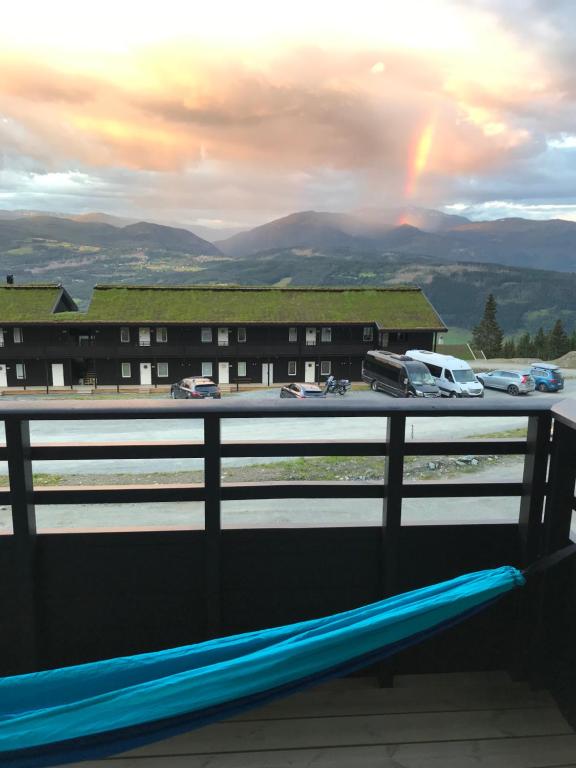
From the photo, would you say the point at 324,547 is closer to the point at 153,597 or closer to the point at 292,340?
the point at 153,597

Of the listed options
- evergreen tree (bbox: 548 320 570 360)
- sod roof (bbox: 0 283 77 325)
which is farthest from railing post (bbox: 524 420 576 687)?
evergreen tree (bbox: 548 320 570 360)

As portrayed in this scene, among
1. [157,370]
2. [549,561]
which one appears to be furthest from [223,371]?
[549,561]

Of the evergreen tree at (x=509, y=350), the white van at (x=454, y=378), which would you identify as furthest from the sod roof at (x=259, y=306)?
the evergreen tree at (x=509, y=350)

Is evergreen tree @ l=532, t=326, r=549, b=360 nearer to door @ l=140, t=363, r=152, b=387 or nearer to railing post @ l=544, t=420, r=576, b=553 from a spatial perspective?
door @ l=140, t=363, r=152, b=387

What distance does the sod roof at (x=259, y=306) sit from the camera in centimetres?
3138

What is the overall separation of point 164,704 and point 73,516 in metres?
3.67

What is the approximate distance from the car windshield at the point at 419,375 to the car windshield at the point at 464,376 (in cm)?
132

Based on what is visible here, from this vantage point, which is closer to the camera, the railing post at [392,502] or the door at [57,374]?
the railing post at [392,502]

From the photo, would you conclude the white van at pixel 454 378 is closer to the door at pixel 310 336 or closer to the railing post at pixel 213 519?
the door at pixel 310 336

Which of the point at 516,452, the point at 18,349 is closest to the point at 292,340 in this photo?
the point at 18,349

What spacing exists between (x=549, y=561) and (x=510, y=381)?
1000 inches

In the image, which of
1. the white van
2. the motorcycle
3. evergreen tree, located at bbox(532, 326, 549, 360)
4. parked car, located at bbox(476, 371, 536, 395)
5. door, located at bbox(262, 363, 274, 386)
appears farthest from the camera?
evergreen tree, located at bbox(532, 326, 549, 360)

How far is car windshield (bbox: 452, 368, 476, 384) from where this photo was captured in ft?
84.1

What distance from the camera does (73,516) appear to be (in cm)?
476
